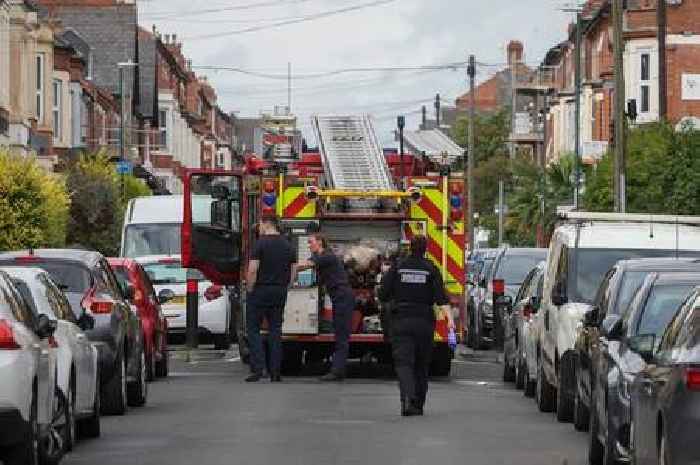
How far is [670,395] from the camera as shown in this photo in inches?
465

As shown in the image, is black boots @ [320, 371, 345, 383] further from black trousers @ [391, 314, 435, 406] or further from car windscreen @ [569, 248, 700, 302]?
car windscreen @ [569, 248, 700, 302]

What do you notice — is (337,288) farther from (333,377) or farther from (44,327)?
(44,327)

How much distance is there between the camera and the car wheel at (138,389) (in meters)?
21.3

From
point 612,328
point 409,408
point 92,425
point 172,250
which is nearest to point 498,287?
point 172,250

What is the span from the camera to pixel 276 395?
2288 cm

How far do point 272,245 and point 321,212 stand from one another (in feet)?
4.28

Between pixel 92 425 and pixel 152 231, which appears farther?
pixel 152 231

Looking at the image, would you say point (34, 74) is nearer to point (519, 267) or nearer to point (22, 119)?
point (22, 119)

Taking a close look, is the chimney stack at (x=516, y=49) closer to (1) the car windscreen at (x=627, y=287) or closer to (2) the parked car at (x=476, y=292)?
(2) the parked car at (x=476, y=292)

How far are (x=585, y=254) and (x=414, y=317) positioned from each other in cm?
189

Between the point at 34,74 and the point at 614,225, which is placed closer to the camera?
the point at 614,225

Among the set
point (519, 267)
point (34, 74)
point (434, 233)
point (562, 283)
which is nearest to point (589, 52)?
point (34, 74)

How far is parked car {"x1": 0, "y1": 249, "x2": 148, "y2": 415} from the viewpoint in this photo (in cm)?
1952

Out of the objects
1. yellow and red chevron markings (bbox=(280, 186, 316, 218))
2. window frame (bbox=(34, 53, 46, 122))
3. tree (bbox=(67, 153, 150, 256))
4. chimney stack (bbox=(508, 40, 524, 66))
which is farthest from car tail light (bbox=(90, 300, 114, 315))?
chimney stack (bbox=(508, 40, 524, 66))
